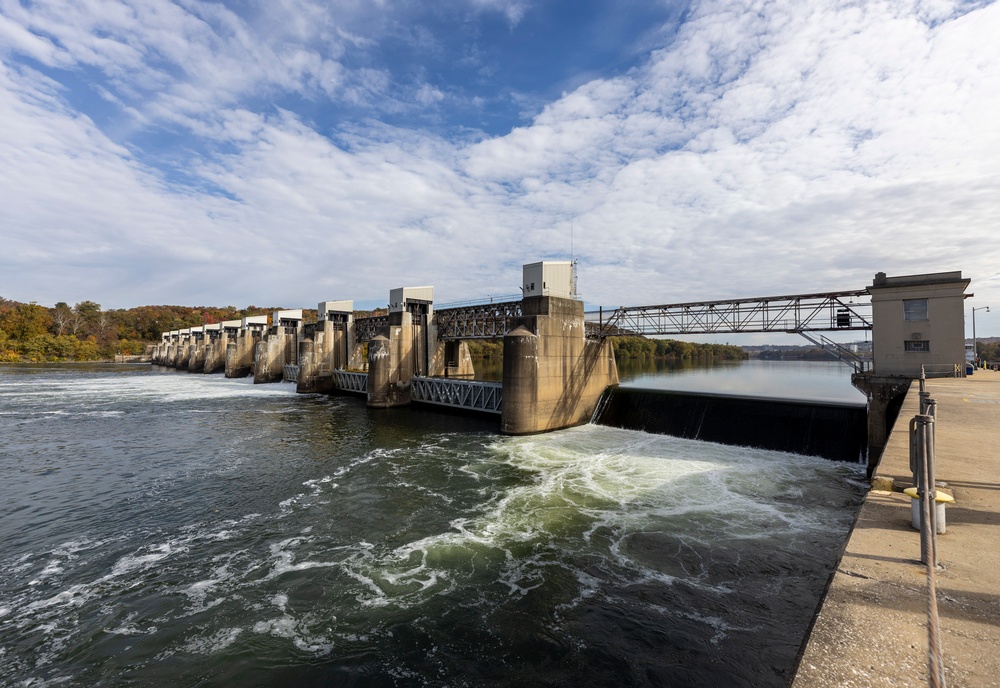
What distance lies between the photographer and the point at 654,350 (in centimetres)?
9938

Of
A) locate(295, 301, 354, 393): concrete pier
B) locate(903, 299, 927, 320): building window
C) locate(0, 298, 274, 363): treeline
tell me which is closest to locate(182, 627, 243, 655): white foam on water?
locate(903, 299, 927, 320): building window

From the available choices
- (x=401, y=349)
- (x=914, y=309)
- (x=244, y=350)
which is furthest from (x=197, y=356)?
(x=914, y=309)

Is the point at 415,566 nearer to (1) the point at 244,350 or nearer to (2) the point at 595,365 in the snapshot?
(2) the point at 595,365

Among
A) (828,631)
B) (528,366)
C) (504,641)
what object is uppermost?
(528,366)

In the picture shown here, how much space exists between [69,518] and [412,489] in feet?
33.7

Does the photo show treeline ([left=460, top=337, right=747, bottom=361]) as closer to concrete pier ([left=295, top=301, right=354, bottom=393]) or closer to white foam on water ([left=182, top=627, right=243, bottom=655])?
concrete pier ([left=295, top=301, right=354, bottom=393])

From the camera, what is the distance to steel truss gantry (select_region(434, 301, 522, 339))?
35.1 meters

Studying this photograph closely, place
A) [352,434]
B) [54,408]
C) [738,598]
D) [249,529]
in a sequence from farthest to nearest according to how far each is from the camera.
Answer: [54,408] < [352,434] < [249,529] < [738,598]

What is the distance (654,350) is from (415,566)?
97.1 metres

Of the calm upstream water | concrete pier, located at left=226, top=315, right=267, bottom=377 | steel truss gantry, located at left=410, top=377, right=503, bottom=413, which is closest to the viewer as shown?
the calm upstream water

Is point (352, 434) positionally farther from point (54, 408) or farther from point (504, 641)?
point (54, 408)

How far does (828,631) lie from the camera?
11.9 feet

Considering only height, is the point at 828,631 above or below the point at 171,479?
above

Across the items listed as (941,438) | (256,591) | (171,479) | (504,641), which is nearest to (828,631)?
(504,641)
